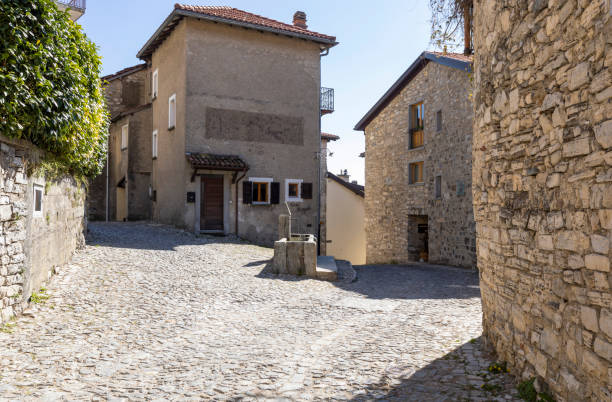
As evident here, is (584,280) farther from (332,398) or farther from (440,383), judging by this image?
(332,398)

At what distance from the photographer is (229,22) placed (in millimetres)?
16578

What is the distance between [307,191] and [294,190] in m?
0.55

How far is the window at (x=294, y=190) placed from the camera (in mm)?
18047

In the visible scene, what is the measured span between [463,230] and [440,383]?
453 inches

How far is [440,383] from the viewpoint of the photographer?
168 inches

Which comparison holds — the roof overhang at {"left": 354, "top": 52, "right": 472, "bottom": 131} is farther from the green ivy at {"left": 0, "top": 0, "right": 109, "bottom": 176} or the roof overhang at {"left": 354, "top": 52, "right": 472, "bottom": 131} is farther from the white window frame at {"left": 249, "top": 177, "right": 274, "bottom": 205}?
the green ivy at {"left": 0, "top": 0, "right": 109, "bottom": 176}

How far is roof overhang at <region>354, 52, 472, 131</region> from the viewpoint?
14462mm

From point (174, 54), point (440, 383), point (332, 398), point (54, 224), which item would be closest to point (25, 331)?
point (54, 224)

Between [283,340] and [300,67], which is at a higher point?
[300,67]

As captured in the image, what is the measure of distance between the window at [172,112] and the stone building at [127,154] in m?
3.49

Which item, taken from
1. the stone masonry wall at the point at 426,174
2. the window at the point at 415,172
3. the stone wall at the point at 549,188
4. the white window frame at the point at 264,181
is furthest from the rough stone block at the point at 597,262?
the window at the point at 415,172

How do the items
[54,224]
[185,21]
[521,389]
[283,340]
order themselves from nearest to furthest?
1. [521,389]
2. [283,340]
3. [54,224]
4. [185,21]

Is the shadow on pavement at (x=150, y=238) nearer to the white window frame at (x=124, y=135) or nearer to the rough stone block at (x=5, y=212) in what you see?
the white window frame at (x=124, y=135)

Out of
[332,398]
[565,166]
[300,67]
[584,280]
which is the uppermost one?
[300,67]
